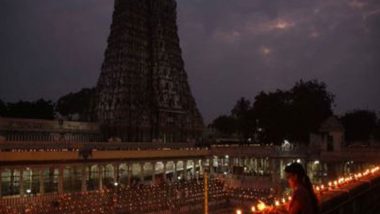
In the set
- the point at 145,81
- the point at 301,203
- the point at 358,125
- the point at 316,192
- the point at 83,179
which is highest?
the point at 145,81

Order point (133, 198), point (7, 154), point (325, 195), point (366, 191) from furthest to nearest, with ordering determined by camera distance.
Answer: point (7, 154), point (133, 198), point (366, 191), point (325, 195)

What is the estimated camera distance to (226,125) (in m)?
114

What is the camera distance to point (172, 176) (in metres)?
49.6

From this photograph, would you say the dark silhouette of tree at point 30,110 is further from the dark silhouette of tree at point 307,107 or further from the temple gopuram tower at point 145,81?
the dark silhouette of tree at point 307,107

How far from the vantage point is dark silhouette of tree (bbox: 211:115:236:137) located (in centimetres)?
11050

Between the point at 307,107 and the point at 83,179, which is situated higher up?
the point at 307,107

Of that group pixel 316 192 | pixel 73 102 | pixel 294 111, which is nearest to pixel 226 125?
pixel 73 102

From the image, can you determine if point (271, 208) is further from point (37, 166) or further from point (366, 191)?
point (37, 166)

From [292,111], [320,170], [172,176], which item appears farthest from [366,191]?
[292,111]

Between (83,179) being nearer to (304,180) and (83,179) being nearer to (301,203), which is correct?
(304,180)

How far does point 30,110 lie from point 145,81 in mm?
17242

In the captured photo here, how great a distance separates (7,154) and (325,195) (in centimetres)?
2829

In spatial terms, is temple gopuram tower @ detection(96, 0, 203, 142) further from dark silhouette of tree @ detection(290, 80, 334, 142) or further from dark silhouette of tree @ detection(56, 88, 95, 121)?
dark silhouette of tree @ detection(56, 88, 95, 121)

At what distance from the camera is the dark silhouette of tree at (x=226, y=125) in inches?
4350
